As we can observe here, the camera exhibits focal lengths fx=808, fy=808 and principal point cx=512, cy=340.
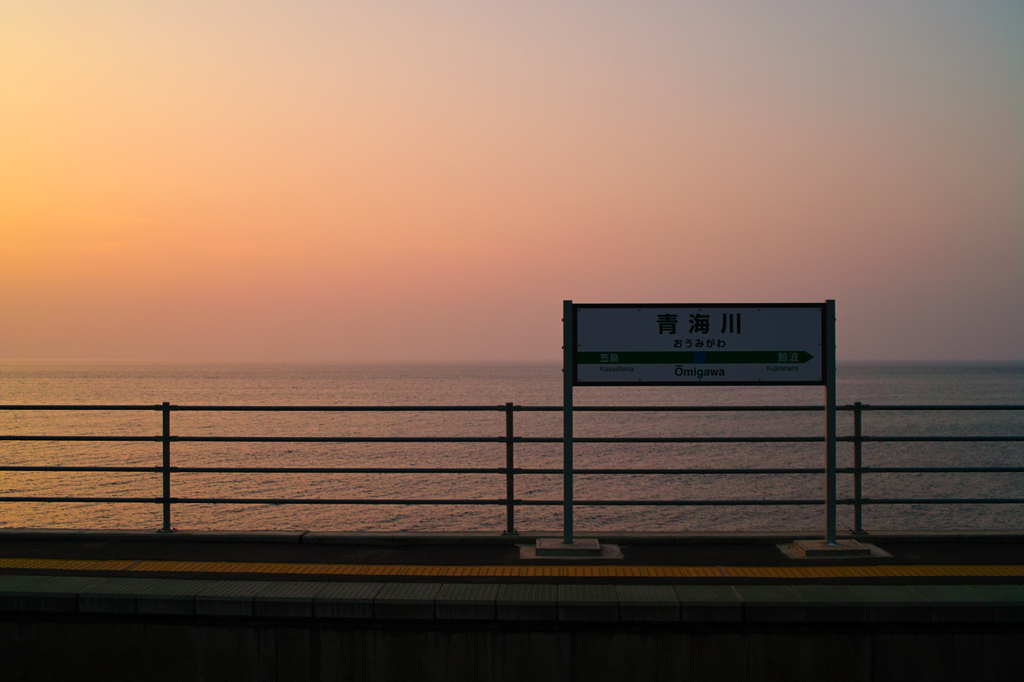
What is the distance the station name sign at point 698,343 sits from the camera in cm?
681

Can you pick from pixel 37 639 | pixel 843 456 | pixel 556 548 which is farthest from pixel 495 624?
pixel 843 456

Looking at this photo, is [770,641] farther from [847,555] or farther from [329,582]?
[329,582]

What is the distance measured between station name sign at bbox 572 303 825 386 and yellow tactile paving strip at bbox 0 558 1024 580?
157 centimetres

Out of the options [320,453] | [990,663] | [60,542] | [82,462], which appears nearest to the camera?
[990,663]

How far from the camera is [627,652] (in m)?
4.95

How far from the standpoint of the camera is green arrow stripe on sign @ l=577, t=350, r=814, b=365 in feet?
22.4

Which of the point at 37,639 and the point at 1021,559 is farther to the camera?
the point at 1021,559

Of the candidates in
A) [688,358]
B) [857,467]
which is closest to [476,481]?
[857,467]

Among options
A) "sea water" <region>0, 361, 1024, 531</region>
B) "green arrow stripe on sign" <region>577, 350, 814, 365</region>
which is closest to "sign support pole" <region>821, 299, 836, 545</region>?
"green arrow stripe on sign" <region>577, 350, 814, 365</region>

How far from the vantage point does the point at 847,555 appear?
254 inches

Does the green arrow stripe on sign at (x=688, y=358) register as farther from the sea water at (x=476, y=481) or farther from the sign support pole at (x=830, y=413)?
the sea water at (x=476, y=481)

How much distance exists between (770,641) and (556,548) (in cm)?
202

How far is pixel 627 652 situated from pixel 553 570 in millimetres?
1176

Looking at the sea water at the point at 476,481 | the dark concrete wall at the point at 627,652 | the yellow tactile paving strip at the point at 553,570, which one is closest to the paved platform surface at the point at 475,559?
the yellow tactile paving strip at the point at 553,570
